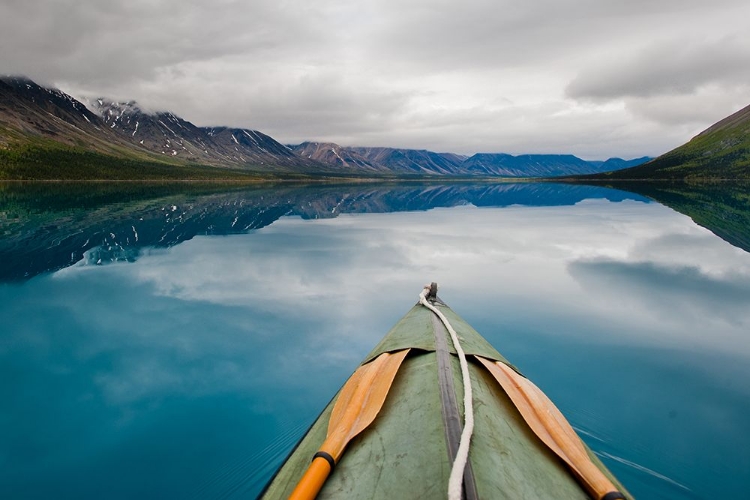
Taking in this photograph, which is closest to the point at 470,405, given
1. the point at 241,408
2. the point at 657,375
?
the point at 241,408

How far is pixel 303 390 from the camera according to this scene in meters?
11.5

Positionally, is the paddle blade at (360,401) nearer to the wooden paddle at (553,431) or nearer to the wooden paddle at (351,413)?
the wooden paddle at (351,413)

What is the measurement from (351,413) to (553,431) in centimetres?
288

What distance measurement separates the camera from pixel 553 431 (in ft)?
19.4

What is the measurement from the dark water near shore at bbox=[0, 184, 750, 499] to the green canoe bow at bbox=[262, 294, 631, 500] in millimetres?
3322

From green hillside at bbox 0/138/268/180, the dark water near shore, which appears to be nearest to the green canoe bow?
the dark water near shore

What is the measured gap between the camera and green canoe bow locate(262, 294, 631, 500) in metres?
4.48

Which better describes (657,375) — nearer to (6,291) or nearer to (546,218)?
(6,291)

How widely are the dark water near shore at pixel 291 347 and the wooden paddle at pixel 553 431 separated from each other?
2876 millimetres

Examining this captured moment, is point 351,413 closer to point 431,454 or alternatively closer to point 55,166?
point 431,454

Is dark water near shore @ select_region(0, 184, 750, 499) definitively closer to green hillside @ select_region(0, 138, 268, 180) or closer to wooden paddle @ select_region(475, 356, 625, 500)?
wooden paddle @ select_region(475, 356, 625, 500)

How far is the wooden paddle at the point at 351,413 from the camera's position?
4.68 m

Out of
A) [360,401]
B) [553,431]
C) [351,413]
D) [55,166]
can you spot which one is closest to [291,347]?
[360,401]

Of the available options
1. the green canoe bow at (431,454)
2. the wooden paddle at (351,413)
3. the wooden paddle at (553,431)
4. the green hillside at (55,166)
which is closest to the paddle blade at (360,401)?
A: the wooden paddle at (351,413)
